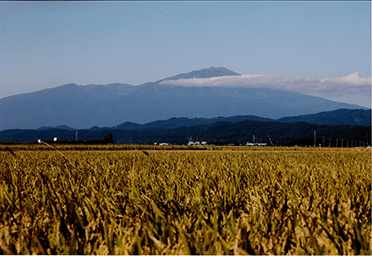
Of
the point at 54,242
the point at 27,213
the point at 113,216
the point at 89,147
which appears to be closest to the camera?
the point at 54,242

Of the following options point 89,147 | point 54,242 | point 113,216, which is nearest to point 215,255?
point 54,242

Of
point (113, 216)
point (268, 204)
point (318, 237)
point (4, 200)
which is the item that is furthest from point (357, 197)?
point (4, 200)

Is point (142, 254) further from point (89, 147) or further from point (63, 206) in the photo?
point (89, 147)

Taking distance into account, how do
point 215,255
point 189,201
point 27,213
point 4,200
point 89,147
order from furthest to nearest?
point 89,147 < point 4,200 < point 189,201 < point 27,213 < point 215,255

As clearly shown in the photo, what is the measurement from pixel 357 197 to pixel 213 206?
1266 mm

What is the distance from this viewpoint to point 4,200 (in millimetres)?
3893

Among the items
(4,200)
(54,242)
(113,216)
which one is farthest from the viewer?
(4,200)

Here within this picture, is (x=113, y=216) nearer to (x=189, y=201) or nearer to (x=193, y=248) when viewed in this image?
(x=189, y=201)

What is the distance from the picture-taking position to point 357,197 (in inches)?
151

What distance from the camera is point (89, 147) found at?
172ft

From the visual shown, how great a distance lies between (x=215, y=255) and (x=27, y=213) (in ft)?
5.74

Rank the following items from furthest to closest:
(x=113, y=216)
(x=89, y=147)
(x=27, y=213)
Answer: (x=89, y=147), (x=27, y=213), (x=113, y=216)

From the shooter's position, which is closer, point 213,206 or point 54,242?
point 54,242

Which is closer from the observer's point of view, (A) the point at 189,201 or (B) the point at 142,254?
(B) the point at 142,254
